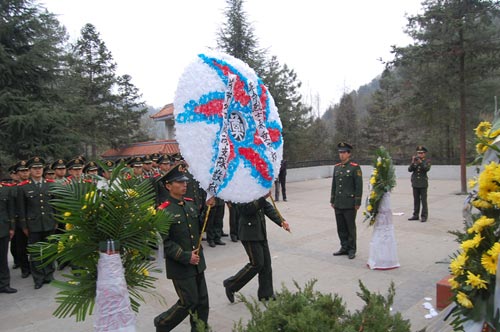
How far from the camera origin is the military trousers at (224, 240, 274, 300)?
489 cm

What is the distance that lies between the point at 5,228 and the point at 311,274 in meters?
4.91

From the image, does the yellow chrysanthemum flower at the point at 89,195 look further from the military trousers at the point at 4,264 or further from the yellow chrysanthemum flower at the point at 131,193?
the military trousers at the point at 4,264

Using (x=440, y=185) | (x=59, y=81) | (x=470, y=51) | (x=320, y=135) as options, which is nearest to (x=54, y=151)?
(x=59, y=81)

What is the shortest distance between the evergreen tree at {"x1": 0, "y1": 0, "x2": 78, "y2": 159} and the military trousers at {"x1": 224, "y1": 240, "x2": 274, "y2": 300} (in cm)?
1073

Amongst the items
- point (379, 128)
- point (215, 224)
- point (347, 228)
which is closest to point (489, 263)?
point (347, 228)

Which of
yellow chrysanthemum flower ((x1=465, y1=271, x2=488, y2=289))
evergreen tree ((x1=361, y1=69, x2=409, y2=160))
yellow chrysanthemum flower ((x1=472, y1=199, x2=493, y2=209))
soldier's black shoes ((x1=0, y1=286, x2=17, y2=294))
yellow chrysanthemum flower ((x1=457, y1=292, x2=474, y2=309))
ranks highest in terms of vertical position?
evergreen tree ((x1=361, y1=69, x2=409, y2=160))

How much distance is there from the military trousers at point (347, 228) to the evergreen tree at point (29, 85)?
10.6 meters

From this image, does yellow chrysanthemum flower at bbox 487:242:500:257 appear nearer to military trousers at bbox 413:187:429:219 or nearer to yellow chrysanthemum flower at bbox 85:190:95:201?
yellow chrysanthemum flower at bbox 85:190:95:201

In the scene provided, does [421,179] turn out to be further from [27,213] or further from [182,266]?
[27,213]

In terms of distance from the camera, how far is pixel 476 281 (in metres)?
2.37

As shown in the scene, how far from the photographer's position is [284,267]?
260 inches

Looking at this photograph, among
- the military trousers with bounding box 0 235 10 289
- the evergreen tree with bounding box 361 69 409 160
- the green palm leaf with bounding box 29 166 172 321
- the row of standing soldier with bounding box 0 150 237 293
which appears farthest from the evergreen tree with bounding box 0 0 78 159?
the evergreen tree with bounding box 361 69 409 160

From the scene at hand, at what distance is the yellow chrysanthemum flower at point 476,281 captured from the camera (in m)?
2.36

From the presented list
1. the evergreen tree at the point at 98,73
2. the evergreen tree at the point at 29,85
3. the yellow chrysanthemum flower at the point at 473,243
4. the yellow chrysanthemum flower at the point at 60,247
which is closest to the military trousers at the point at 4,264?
the yellow chrysanthemum flower at the point at 60,247
